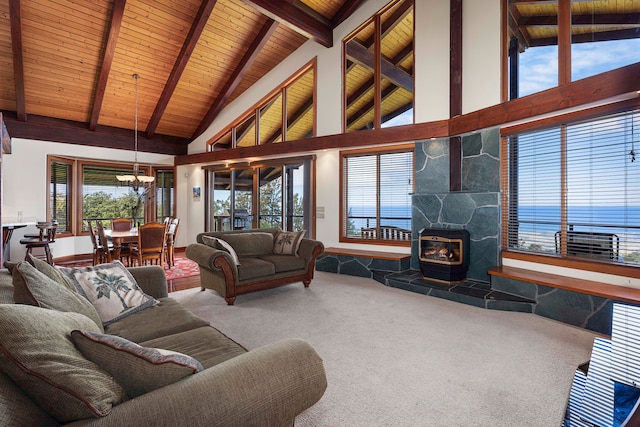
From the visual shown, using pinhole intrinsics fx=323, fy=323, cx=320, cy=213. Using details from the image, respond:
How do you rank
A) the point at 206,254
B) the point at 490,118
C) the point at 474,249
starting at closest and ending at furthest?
the point at 206,254, the point at 490,118, the point at 474,249

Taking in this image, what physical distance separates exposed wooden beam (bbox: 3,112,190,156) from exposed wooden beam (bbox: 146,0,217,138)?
0.43 meters

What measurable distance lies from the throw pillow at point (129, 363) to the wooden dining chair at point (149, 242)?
4669mm

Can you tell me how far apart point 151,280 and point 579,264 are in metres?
4.70

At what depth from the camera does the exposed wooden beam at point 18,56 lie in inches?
183

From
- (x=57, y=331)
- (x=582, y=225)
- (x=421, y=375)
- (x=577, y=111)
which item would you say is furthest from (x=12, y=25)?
(x=582, y=225)

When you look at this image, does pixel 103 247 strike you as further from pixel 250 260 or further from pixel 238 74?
pixel 238 74

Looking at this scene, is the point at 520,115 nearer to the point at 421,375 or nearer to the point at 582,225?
the point at 582,225

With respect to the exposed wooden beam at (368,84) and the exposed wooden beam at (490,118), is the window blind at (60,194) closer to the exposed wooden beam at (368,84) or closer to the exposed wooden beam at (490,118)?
the exposed wooden beam at (490,118)

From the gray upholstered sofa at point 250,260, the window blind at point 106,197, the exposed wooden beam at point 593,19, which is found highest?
the exposed wooden beam at point 593,19

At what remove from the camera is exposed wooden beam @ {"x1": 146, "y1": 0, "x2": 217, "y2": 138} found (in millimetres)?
5512

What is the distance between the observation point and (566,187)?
13.1ft

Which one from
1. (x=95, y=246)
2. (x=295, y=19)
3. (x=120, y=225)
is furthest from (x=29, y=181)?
(x=295, y=19)

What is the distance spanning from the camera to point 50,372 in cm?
91

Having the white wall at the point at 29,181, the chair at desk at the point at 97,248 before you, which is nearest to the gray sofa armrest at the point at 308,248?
the chair at desk at the point at 97,248
